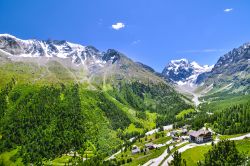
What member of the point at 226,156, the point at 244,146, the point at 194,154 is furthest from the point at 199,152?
the point at 226,156

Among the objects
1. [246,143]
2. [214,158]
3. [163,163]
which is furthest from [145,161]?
[214,158]

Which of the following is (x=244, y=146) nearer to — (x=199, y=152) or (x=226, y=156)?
(x=199, y=152)

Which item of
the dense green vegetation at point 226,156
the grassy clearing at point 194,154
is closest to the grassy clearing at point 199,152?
the grassy clearing at point 194,154

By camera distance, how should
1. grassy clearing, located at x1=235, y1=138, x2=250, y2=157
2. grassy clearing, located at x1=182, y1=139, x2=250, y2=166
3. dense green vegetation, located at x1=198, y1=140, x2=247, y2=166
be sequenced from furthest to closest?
1. grassy clearing, located at x1=182, y1=139, x2=250, y2=166
2. grassy clearing, located at x1=235, y1=138, x2=250, y2=157
3. dense green vegetation, located at x1=198, y1=140, x2=247, y2=166

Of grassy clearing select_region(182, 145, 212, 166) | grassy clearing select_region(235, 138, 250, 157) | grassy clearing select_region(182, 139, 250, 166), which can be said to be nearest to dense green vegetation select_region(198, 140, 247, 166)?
grassy clearing select_region(182, 139, 250, 166)

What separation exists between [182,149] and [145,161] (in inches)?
905

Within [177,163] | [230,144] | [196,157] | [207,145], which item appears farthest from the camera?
[207,145]

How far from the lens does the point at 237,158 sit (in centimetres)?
12631

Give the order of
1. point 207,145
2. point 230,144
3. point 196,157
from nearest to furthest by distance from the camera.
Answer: point 230,144, point 196,157, point 207,145

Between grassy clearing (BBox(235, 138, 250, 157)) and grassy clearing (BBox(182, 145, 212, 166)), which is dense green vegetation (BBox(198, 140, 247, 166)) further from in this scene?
grassy clearing (BBox(235, 138, 250, 157))

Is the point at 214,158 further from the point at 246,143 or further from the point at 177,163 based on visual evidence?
the point at 246,143

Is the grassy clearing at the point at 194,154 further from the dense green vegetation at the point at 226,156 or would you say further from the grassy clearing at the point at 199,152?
the dense green vegetation at the point at 226,156

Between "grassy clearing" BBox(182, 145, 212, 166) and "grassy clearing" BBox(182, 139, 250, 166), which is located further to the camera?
"grassy clearing" BBox(182, 145, 212, 166)

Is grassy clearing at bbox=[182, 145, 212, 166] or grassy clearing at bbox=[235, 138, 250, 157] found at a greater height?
grassy clearing at bbox=[235, 138, 250, 157]
